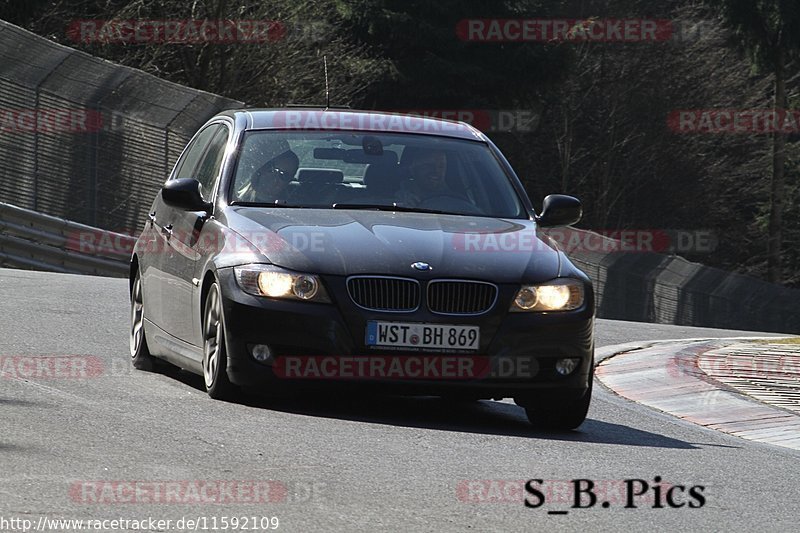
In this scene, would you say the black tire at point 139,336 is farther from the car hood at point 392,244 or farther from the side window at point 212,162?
the car hood at point 392,244

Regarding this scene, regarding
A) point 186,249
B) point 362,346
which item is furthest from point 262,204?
point 362,346

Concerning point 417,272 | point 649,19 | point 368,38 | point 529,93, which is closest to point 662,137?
point 649,19

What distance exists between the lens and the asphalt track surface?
6289 mm

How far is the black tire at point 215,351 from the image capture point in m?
8.88

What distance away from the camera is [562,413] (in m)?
9.22

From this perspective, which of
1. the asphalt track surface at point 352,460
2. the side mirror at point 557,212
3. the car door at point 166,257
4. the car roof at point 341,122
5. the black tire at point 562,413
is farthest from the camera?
the car roof at point 341,122

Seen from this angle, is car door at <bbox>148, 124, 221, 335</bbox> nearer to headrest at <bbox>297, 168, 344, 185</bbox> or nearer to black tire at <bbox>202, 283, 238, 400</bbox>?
black tire at <bbox>202, 283, 238, 400</bbox>

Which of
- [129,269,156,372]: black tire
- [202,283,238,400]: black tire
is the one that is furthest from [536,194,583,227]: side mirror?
[129,269,156,372]: black tire

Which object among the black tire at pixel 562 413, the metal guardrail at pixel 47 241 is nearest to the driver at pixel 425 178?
the black tire at pixel 562 413

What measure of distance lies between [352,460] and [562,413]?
210 centimetres

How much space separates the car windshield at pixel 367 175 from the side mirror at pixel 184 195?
192 mm

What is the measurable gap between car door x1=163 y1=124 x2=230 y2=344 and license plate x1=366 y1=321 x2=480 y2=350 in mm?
1283

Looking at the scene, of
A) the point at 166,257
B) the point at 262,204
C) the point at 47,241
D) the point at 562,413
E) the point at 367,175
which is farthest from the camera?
the point at 47,241

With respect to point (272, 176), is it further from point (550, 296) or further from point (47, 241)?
point (47, 241)
